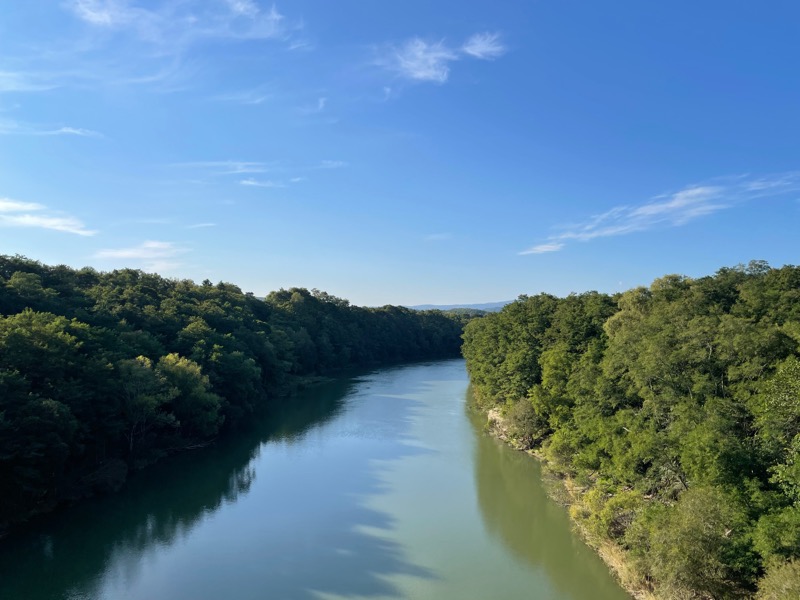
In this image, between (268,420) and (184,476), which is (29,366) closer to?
(184,476)

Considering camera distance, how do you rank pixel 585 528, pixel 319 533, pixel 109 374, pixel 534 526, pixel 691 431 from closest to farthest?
1. pixel 691 431
2. pixel 585 528
3. pixel 319 533
4. pixel 534 526
5. pixel 109 374

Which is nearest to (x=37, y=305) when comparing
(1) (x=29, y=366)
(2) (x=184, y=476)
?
(1) (x=29, y=366)

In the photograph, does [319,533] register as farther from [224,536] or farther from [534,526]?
[534,526]

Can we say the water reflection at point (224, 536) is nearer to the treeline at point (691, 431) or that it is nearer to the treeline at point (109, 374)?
the treeline at point (109, 374)

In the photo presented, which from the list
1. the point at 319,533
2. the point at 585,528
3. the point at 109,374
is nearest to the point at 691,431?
the point at 585,528

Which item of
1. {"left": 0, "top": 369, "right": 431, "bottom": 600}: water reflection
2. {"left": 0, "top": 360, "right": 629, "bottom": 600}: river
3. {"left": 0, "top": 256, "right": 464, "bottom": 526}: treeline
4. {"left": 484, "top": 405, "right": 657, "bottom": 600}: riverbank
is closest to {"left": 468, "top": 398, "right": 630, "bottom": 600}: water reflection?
{"left": 0, "top": 360, "right": 629, "bottom": 600}: river

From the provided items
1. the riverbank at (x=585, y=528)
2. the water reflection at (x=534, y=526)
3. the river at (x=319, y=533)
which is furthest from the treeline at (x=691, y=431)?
the river at (x=319, y=533)
